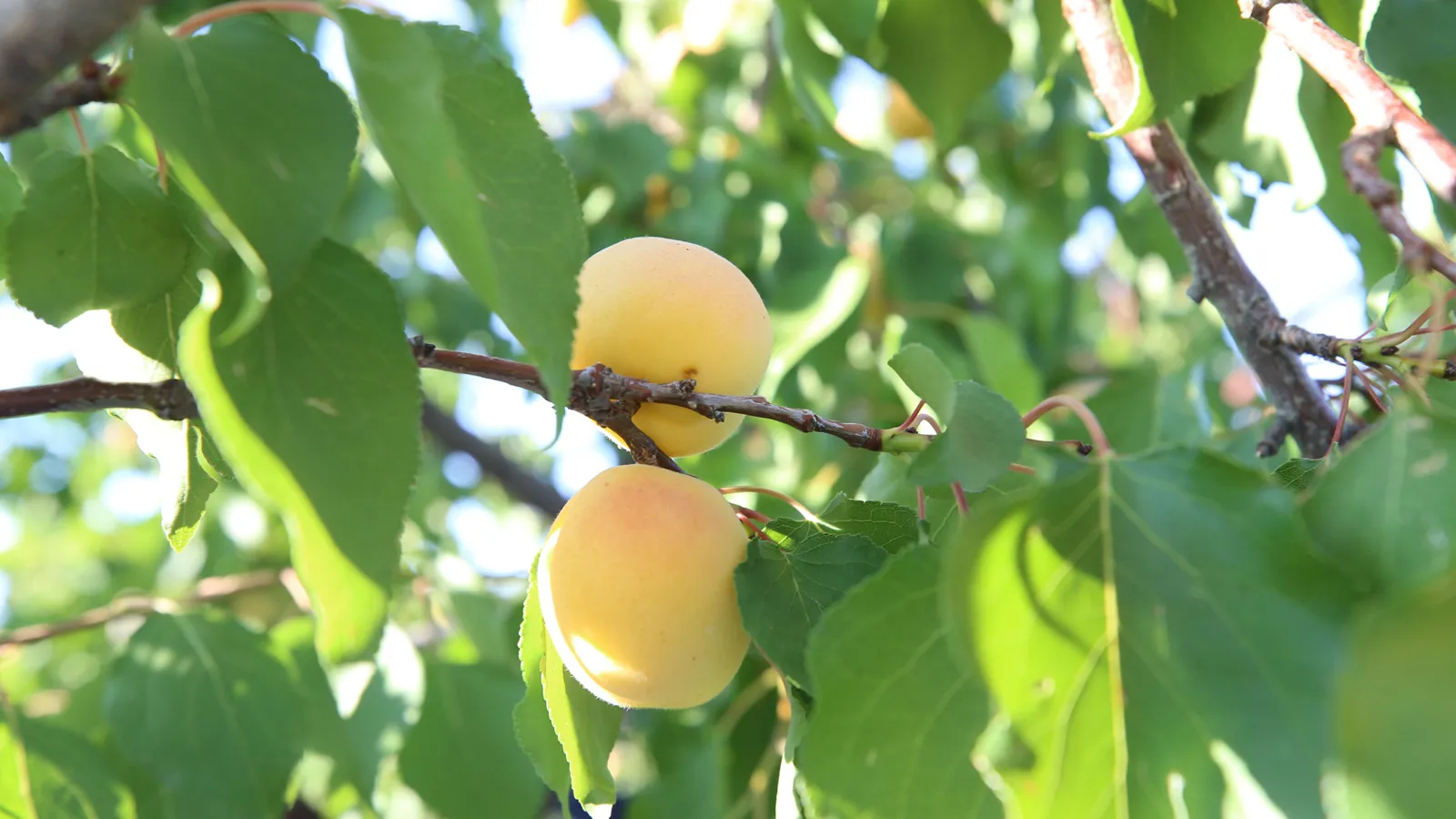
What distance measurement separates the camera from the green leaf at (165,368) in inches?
22.9

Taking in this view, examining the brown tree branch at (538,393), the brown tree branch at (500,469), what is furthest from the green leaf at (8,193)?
the brown tree branch at (500,469)

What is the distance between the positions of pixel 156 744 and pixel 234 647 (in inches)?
3.7

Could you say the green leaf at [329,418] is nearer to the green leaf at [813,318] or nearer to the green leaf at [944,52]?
the green leaf at [944,52]

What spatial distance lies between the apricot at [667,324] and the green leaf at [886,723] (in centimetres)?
21

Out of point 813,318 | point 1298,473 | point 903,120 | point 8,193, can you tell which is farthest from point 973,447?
point 903,120

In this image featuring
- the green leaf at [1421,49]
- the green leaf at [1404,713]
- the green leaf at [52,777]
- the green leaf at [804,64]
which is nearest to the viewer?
the green leaf at [1404,713]

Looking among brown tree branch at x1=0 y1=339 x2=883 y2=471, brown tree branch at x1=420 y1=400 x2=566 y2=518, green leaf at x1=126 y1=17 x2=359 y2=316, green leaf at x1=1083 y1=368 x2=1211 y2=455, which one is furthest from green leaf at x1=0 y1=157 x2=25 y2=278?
brown tree branch at x1=420 y1=400 x2=566 y2=518

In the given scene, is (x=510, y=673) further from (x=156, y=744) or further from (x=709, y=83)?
(x=709, y=83)

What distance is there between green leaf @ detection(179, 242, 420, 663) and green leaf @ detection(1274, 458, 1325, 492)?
48cm

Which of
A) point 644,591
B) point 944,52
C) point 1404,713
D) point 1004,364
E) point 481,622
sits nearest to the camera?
point 1404,713

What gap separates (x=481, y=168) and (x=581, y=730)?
0.32 m

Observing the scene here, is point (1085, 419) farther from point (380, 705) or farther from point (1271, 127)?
point (380, 705)

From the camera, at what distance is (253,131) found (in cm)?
44

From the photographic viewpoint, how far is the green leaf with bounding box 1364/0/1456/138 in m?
0.64
